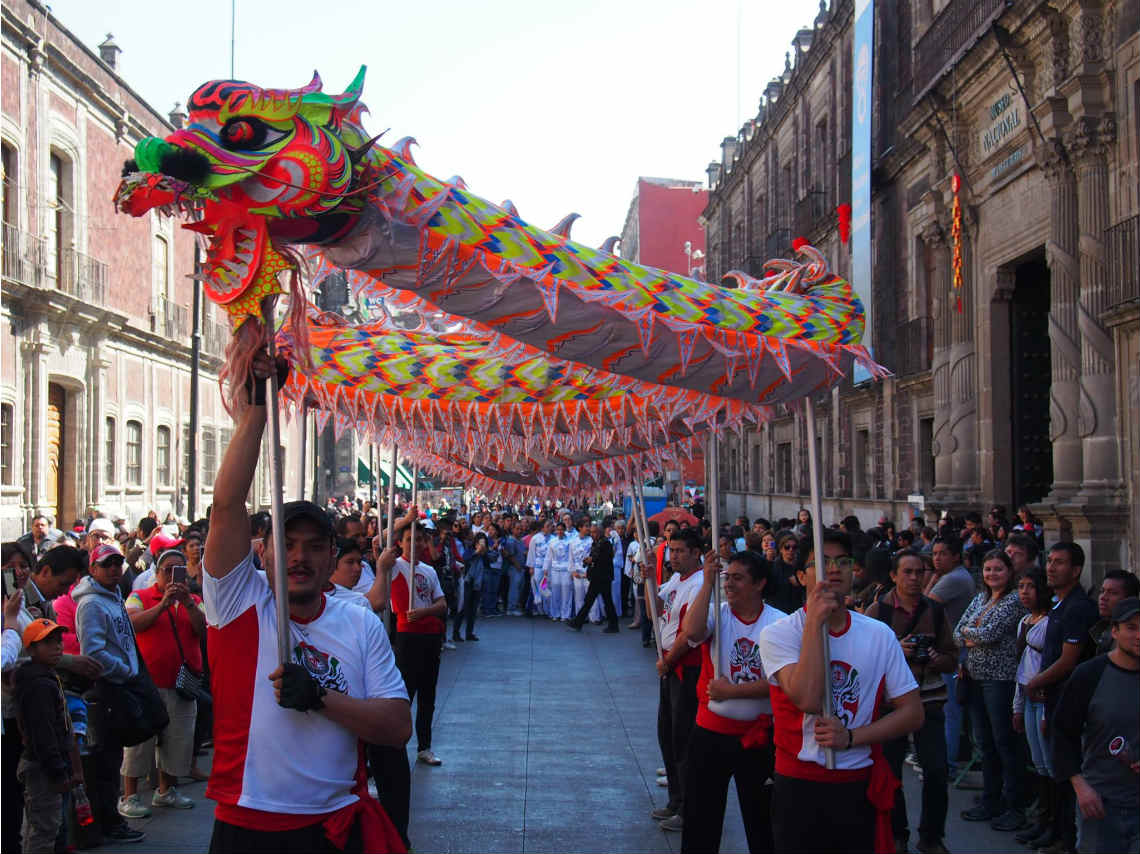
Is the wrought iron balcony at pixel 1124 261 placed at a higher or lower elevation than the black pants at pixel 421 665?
higher

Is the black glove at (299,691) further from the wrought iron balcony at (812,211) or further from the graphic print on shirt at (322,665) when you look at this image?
the wrought iron balcony at (812,211)

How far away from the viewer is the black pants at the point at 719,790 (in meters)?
5.55

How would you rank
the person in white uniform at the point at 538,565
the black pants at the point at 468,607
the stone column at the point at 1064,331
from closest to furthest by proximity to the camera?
1. the stone column at the point at 1064,331
2. the black pants at the point at 468,607
3. the person in white uniform at the point at 538,565

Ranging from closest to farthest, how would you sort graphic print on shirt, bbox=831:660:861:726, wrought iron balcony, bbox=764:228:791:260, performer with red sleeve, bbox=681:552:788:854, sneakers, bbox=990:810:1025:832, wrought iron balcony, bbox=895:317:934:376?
1. graphic print on shirt, bbox=831:660:861:726
2. performer with red sleeve, bbox=681:552:788:854
3. sneakers, bbox=990:810:1025:832
4. wrought iron balcony, bbox=895:317:934:376
5. wrought iron balcony, bbox=764:228:791:260

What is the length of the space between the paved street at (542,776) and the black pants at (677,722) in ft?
0.96

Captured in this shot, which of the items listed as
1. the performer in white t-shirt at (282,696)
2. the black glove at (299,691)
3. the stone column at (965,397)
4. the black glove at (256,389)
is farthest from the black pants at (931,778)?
the stone column at (965,397)

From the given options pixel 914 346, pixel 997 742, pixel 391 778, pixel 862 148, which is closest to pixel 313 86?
pixel 391 778

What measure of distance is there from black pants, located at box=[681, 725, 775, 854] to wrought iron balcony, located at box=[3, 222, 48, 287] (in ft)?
60.4

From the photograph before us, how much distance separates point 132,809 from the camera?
7.46 meters

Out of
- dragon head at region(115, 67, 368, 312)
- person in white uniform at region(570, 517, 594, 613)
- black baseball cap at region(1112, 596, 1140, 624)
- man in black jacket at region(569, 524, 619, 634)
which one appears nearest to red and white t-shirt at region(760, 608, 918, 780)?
black baseball cap at region(1112, 596, 1140, 624)

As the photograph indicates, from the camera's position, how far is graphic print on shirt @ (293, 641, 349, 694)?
345 cm

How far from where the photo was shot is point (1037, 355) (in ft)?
61.1

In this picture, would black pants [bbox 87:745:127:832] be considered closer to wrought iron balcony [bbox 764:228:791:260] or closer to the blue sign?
the blue sign

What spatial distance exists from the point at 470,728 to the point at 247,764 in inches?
282
